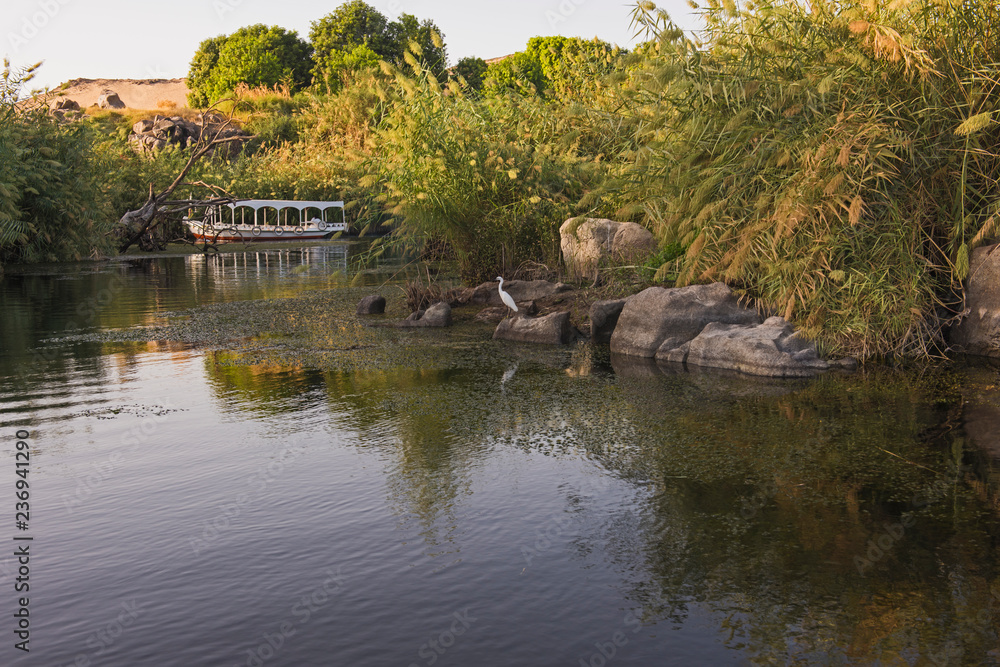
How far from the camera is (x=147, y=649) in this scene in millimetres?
3848

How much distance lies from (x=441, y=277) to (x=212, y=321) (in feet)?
21.3

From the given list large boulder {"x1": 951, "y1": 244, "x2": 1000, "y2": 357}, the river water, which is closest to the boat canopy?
the river water

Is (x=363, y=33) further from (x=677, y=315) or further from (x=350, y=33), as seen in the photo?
(x=677, y=315)

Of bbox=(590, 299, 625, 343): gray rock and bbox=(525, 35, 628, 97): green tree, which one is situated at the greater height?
bbox=(525, 35, 628, 97): green tree

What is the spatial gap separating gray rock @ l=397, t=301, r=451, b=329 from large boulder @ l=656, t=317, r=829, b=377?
391 centimetres

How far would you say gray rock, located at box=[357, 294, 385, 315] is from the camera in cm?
1437

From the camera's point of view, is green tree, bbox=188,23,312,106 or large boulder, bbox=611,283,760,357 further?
green tree, bbox=188,23,312,106

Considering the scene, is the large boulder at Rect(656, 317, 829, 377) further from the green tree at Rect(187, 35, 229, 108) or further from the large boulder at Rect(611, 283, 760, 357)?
the green tree at Rect(187, 35, 229, 108)

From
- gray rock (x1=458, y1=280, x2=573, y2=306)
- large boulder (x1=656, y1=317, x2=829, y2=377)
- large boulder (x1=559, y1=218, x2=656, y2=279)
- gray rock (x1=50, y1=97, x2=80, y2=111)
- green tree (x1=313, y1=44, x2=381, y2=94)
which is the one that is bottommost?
large boulder (x1=656, y1=317, x2=829, y2=377)

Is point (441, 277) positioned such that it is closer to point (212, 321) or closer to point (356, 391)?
point (212, 321)

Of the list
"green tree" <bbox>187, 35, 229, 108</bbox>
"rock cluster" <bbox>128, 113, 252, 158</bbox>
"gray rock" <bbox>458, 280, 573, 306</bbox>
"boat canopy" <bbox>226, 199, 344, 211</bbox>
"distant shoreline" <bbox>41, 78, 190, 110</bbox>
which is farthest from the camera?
"distant shoreline" <bbox>41, 78, 190, 110</bbox>

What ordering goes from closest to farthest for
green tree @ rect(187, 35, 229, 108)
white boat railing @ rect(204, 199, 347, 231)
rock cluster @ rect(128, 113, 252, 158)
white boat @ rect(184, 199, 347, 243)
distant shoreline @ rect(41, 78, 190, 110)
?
white boat railing @ rect(204, 199, 347, 231) → white boat @ rect(184, 199, 347, 243) → rock cluster @ rect(128, 113, 252, 158) → green tree @ rect(187, 35, 229, 108) → distant shoreline @ rect(41, 78, 190, 110)

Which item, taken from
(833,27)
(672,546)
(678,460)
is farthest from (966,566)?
(833,27)

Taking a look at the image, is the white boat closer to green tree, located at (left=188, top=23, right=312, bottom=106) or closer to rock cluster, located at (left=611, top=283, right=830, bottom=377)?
rock cluster, located at (left=611, top=283, right=830, bottom=377)
